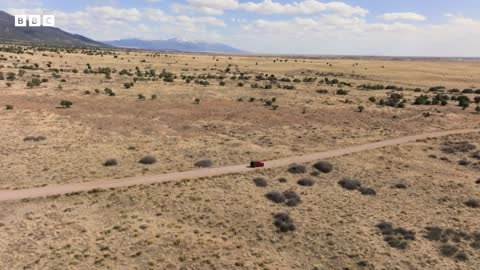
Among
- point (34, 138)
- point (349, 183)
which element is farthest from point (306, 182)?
point (34, 138)

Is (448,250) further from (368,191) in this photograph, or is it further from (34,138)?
(34,138)

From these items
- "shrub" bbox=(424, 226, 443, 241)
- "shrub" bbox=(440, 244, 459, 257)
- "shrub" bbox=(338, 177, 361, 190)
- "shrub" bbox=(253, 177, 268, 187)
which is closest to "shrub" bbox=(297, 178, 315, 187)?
"shrub" bbox=(338, 177, 361, 190)

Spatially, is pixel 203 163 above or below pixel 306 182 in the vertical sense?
above

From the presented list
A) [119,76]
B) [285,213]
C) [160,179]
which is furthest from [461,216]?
[119,76]

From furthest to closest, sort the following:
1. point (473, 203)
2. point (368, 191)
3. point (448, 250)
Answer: point (368, 191), point (473, 203), point (448, 250)

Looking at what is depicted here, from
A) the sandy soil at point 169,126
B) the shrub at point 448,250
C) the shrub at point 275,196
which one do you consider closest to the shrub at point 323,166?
the sandy soil at point 169,126

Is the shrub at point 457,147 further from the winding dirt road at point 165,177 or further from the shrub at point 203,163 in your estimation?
the shrub at point 203,163
